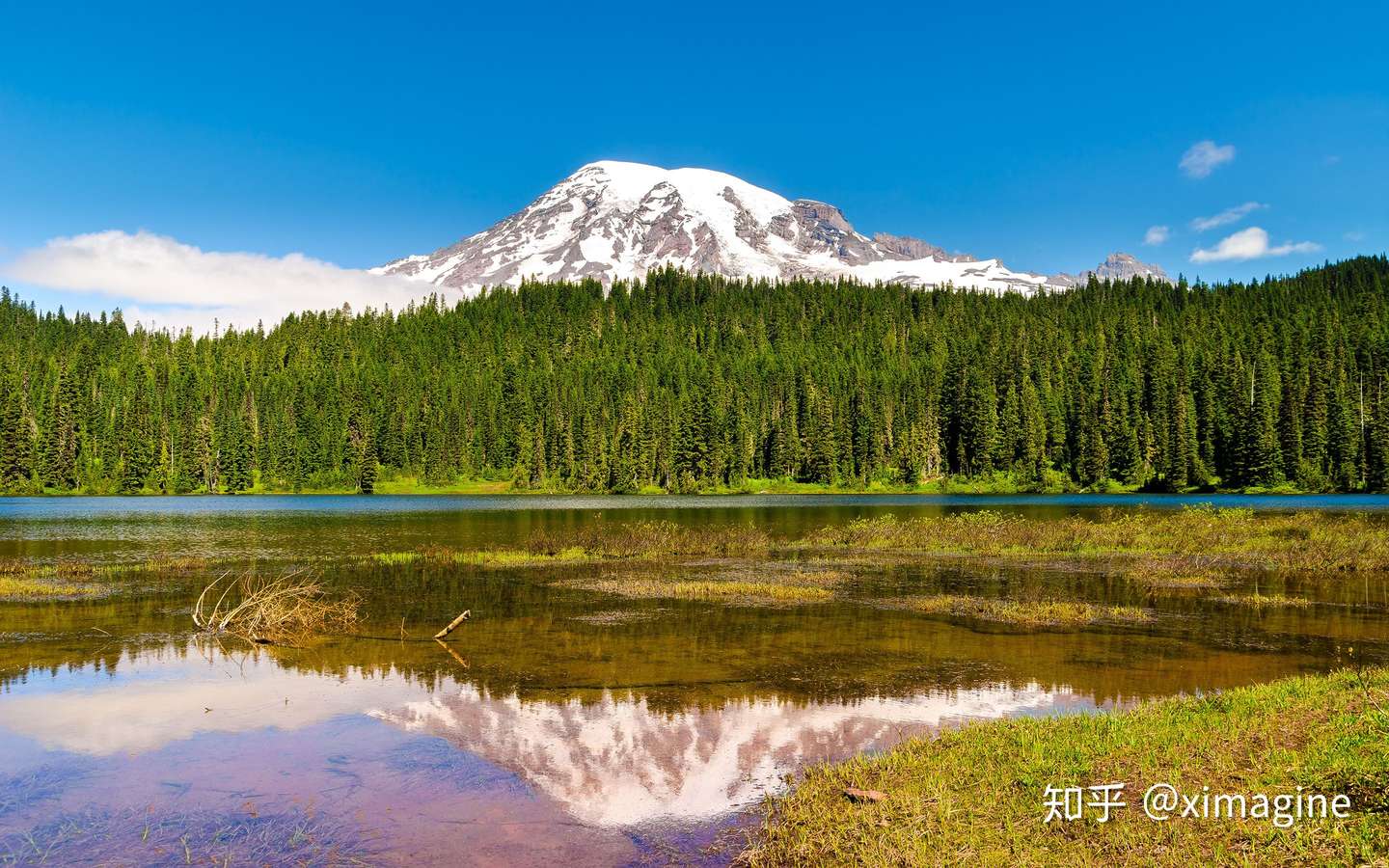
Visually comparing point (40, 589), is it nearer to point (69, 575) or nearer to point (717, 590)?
point (69, 575)

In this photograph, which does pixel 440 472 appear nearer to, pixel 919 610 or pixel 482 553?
pixel 482 553

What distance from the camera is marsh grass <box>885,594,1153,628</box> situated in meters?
29.7

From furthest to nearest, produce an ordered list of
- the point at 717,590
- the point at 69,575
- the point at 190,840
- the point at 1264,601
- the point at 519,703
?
the point at 69,575, the point at 717,590, the point at 1264,601, the point at 519,703, the point at 190,840

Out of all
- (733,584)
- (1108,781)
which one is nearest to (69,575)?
(733,584)

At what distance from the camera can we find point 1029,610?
3111 centimetres

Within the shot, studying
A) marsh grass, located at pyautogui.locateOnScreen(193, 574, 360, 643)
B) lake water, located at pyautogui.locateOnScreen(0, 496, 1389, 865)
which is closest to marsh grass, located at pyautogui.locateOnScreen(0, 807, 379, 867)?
lake water, located at pyautogui.locateOnScreen(0, 496, 1389, 865)

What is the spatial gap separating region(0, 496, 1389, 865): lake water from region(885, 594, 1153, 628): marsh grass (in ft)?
4.24

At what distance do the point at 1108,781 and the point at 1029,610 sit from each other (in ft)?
63.9

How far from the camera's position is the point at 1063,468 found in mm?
172125

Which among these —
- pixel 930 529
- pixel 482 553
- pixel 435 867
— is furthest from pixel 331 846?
pixel 930 529

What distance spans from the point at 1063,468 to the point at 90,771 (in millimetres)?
177953

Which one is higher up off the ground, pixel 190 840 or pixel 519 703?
pixel 190 840

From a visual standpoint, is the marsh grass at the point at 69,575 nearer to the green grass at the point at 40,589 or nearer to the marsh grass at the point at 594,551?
the green grass at the point at 40,589

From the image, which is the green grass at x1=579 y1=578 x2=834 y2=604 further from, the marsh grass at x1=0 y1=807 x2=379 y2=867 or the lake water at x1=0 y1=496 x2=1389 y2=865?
the marsh grass at x1=0 y1=807 x2=379 y2=867
